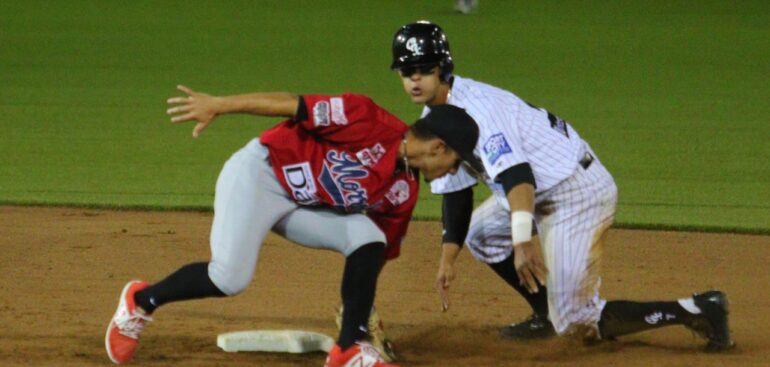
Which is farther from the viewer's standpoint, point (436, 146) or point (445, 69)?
point (445, 69)

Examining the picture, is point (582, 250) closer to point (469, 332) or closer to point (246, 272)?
point (469, 332)

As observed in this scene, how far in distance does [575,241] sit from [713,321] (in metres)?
0.69

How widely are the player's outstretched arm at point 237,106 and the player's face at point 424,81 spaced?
2.08 ft

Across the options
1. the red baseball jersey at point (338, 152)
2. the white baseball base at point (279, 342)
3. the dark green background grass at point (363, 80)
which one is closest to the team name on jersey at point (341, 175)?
the red baseball jersey at point (338, 152)

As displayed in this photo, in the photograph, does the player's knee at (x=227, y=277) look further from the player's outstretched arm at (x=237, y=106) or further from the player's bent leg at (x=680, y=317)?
the player's bent leg at (x=680, y=317)

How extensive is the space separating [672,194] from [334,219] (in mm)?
4669

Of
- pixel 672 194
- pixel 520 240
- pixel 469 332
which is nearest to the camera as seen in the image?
pixel 520 240

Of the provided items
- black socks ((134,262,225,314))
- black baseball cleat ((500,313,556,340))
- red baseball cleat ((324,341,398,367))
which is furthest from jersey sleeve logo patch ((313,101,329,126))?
black baseball cleat ((500,313,556,340))

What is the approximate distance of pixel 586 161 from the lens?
5469 mm

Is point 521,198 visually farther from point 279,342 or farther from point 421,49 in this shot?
point 279,342

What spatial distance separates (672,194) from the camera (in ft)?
29.8

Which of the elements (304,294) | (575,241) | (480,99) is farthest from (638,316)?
(304,294)

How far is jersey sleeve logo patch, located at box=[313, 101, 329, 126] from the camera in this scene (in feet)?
15.7

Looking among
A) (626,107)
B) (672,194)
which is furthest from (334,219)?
(626,107)
